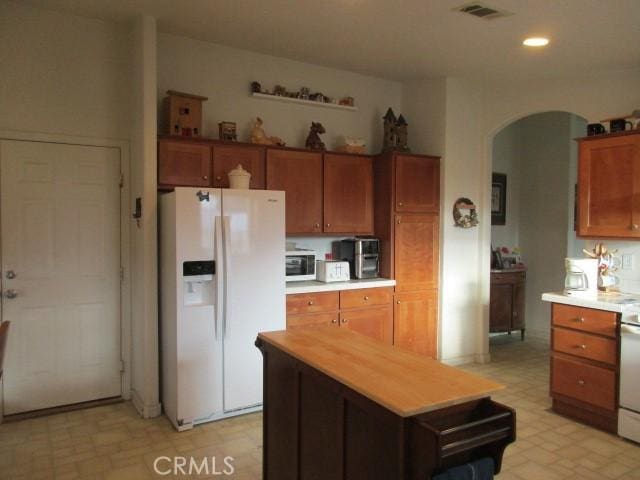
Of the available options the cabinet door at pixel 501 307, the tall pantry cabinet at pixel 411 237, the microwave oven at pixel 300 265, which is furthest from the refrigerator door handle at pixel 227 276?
the cabinet door at pixel 501 307

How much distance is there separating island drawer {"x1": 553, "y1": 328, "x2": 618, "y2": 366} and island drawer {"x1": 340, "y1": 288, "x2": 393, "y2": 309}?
1.41 metres

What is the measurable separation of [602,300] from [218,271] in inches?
107

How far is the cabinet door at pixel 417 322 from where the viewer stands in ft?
15.0

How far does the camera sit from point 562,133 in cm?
578

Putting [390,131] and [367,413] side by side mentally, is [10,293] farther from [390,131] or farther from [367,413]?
[390,131]

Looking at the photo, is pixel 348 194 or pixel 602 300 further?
pixel 348 194

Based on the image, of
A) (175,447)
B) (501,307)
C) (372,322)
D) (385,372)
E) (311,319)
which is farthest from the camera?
(501,307)

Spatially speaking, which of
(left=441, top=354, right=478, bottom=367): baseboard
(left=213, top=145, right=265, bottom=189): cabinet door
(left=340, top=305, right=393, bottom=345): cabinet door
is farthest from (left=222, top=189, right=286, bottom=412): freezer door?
(left=441, top=354, right=478, bottom=367): baseboard

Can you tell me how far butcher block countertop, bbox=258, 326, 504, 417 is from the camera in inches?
64.5

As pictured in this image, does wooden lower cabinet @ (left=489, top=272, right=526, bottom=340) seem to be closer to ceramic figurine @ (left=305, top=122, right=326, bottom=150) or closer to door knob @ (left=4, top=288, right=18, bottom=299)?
ceramic figurine @ (left=305, top=122, right=326, bottom=150)

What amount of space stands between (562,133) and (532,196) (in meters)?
0.82

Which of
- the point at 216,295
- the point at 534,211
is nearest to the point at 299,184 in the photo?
the point at 216,295

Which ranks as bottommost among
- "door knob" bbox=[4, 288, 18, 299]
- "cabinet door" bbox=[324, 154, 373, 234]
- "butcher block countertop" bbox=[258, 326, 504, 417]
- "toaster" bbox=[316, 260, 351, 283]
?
"butcher block countertop" bbox=[258, 326, 504, 417]

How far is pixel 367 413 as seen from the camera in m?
1.75
